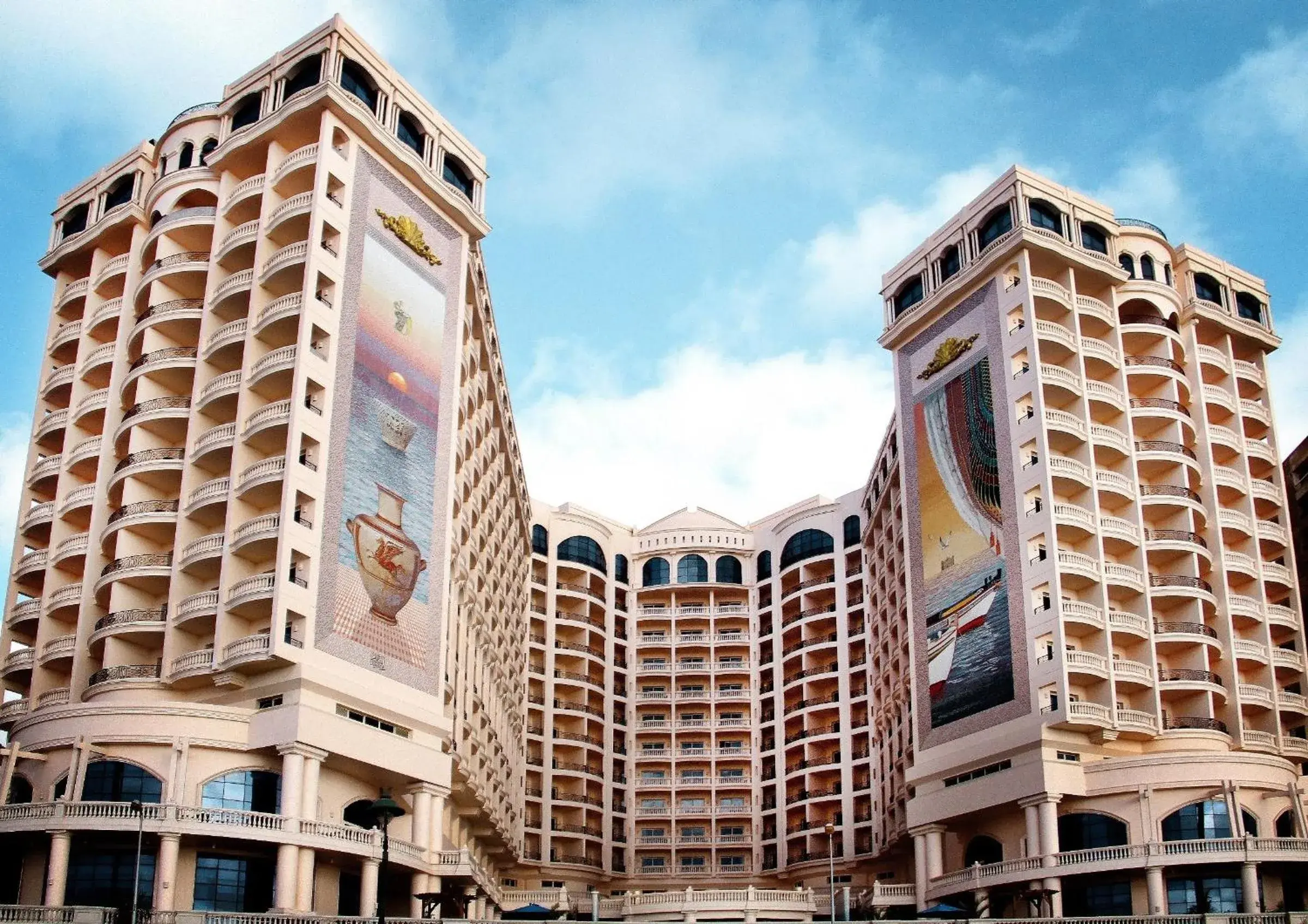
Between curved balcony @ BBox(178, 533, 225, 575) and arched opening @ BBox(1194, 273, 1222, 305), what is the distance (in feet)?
198

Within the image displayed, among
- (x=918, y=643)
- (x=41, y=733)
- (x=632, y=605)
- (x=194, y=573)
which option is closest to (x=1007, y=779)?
(x=918, y=643)

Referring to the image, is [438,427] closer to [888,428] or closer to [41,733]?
[41,733]

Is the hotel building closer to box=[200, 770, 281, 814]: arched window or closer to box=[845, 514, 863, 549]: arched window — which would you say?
box=[200, 770, 281, 814]: arched window

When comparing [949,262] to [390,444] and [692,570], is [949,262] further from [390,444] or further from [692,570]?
[692,570]

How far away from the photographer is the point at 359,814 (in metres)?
61.4

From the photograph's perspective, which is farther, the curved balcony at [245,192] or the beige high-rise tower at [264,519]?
the curved balcony at [245,192]

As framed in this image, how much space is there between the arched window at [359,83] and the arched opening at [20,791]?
117 ft

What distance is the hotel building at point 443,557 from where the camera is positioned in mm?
58281

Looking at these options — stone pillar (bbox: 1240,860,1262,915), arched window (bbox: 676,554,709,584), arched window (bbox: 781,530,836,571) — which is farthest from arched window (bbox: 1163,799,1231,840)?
arched window (bbox: 676,554,709,584)

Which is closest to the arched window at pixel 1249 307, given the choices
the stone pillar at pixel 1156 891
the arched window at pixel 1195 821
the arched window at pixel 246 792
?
the arched window at pixel 1195 821

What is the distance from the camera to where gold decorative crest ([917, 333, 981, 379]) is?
8094 cm

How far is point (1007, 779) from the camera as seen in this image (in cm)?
Answer: 6900

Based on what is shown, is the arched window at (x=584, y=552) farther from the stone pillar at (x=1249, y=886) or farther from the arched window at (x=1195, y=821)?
the stone pillar at (x=1249, y=886)

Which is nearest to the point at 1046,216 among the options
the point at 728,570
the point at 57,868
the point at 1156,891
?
the point at 1156,891
